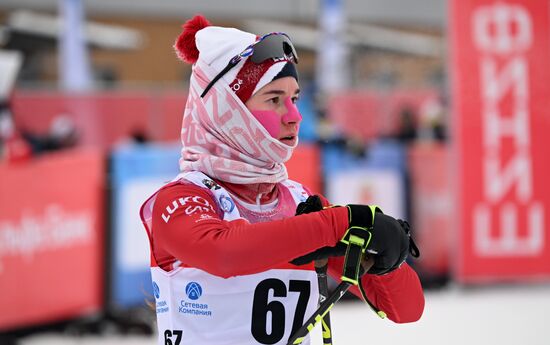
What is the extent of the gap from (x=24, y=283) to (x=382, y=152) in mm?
3645

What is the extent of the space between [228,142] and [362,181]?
6.05m

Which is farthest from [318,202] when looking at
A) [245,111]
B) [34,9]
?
[34,9]

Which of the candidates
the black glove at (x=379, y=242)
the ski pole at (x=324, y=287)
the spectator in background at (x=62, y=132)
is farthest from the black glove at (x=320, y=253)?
the spectator in background at (x=62, y=132)

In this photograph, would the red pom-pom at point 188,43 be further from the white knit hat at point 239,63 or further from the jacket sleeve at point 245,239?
the jacket sleeve at point 245,239

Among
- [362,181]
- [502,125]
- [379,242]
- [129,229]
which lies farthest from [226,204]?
[502,125]

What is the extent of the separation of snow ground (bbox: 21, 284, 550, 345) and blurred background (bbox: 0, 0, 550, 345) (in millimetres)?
19

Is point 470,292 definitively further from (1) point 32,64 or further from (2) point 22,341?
(1) point 32,64

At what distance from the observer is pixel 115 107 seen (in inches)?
412

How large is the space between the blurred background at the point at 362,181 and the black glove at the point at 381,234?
788 mm

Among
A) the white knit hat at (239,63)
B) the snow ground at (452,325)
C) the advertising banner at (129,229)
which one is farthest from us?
the advertising banner at (129,229)

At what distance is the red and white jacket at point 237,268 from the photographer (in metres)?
1.79

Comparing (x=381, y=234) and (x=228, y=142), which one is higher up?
(x=228, y=142)

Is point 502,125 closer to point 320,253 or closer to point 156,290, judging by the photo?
point 156,290

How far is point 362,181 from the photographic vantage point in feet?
26.4
